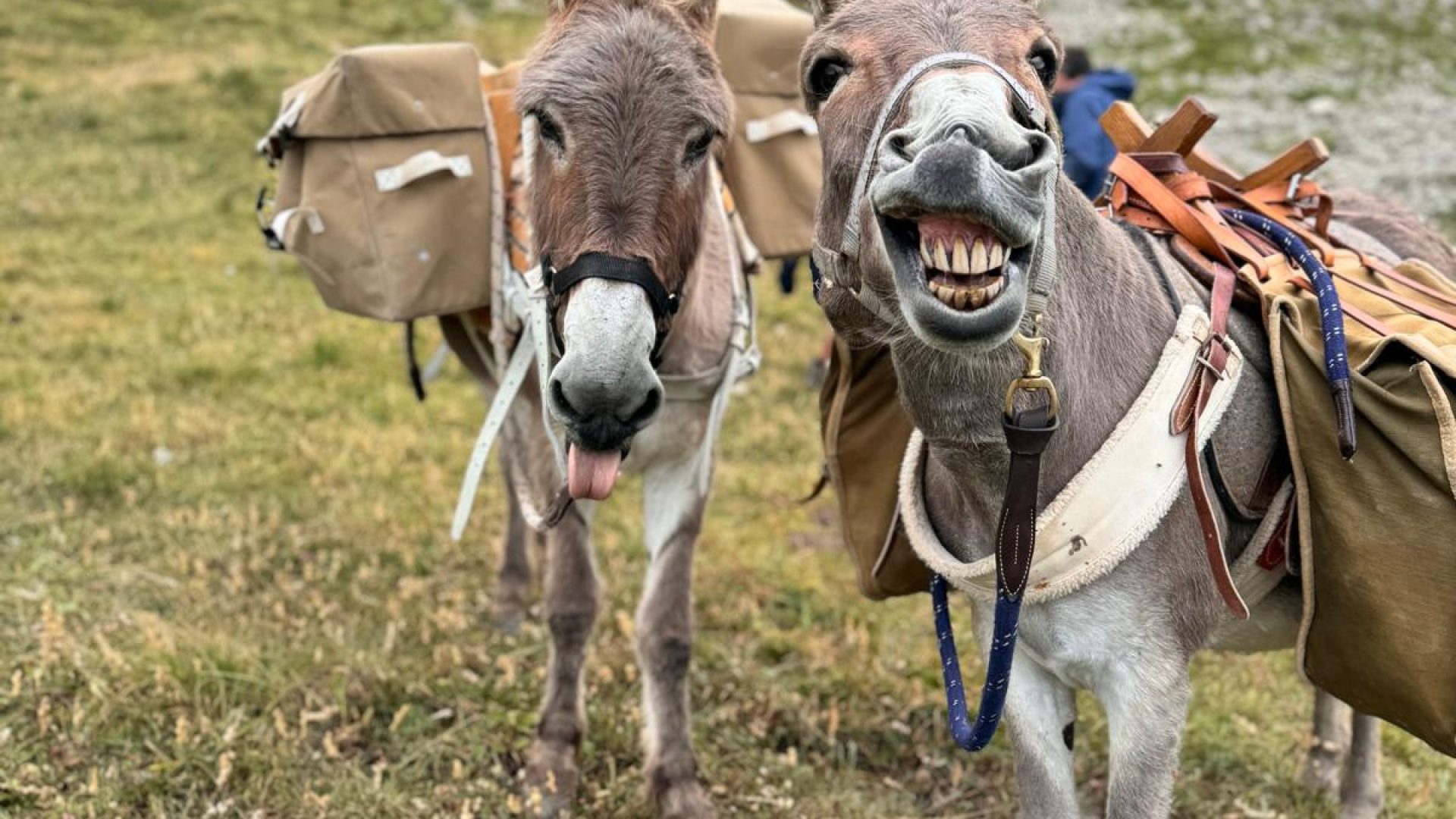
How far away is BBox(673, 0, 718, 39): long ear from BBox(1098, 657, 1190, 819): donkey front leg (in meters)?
1.92

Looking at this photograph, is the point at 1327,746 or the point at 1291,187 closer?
the point at 1291,187

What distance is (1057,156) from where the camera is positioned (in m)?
1.88

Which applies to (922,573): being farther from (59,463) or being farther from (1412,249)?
(59,463)

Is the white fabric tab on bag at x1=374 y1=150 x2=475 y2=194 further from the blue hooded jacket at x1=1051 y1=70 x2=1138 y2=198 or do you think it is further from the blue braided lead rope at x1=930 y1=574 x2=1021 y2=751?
the blue hooded jacket at x1=1051 y1=70 x2=1138 y2=198

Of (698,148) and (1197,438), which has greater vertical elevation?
(698,148)

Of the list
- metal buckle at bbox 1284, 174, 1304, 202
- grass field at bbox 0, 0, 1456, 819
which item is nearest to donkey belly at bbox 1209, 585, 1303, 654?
metal buckle at bbox 1284, 174, 1304, 202

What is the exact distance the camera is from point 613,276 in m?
2.62

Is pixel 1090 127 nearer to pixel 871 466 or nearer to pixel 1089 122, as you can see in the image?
pixel 1089 122

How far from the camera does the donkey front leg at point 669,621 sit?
3.63 metres

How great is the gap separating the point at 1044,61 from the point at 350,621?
3.56m

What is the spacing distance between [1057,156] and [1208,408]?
70 centimetres

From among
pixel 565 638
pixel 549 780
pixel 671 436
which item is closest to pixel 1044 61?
pixel 671 436

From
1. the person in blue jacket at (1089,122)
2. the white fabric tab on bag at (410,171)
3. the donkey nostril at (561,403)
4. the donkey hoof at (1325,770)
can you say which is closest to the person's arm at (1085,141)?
the person in blue jacket at (1089,122)

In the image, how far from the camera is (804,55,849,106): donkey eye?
2139 millimetres
